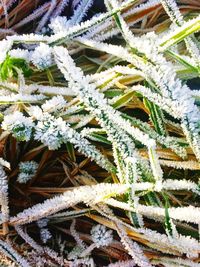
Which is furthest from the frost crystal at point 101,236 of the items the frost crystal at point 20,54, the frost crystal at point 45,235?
the frost crystal at point 20,54

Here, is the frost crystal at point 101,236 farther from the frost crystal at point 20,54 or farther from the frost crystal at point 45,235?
the frost crystal at point 20,54

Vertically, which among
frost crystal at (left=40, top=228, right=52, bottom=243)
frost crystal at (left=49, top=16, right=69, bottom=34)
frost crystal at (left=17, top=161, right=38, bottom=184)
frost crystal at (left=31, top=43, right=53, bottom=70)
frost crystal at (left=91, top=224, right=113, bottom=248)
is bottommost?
frost crystal at (left=91, top=224, right=113, bottom=248)

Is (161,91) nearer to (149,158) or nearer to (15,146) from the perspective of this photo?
(149,158)

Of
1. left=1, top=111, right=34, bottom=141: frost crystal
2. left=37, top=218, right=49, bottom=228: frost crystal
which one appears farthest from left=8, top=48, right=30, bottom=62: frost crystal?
left=37, top=218, right=49, bottom=228: frost crystal

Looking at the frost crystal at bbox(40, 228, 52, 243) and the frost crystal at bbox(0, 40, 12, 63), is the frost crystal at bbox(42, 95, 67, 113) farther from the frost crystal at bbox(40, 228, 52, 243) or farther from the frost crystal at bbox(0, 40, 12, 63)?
the frost crystal at bbox(40, 228, 52, 243)

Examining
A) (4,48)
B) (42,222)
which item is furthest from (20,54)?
(42,222)
